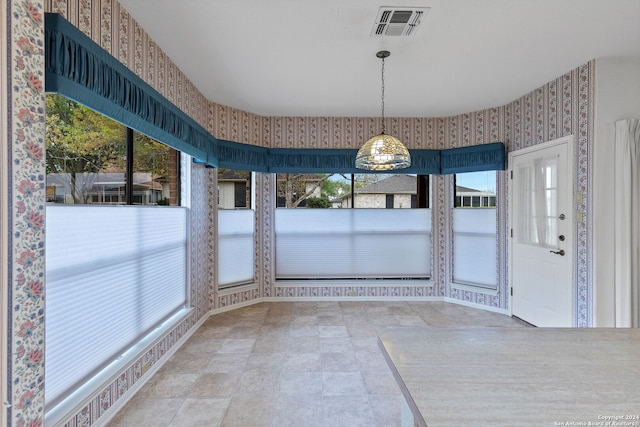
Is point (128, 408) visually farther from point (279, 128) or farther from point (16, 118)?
point (279, 128)

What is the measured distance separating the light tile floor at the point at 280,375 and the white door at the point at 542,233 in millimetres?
465

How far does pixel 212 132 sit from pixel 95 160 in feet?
6.45

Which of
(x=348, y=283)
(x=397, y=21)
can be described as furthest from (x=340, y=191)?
(x=397, y=21)

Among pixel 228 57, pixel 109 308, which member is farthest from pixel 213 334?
pixel 228 57

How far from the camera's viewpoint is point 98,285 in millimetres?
1979

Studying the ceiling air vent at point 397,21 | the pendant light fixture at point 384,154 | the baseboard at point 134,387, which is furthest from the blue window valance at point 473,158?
the baseboard at point 134,387

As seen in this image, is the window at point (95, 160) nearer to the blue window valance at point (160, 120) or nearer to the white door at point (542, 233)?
the blue window valance at point (160, 120)

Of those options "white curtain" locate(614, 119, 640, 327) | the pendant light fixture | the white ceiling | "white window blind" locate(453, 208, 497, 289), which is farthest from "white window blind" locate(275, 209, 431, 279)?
"white curtain" locate(614, 119, 640, 327)

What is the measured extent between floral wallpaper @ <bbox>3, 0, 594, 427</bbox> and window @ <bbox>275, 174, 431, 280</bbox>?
0.68 feet

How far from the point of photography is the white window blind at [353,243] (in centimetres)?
462

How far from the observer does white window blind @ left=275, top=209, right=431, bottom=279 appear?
15.1 feet

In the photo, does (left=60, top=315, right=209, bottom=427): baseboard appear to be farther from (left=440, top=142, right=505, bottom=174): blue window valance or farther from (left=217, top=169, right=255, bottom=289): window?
(left=440, top=142, right=505, bottom=174): blue window valance

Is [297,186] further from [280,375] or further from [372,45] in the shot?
[280,375]

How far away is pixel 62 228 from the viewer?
1.72 m
